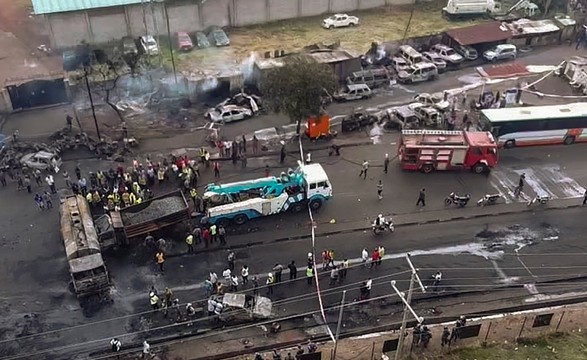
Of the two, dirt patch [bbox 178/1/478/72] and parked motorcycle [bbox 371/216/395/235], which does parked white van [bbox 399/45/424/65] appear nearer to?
dirt patch [bbox 178/1/478/72]

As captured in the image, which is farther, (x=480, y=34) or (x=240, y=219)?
(x=480, y=34)

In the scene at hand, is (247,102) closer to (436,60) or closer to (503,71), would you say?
(436,60)

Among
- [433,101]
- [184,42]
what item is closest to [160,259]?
[433,101]

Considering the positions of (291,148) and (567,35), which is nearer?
(291,148)

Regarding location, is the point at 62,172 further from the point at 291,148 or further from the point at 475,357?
the point at 475,357

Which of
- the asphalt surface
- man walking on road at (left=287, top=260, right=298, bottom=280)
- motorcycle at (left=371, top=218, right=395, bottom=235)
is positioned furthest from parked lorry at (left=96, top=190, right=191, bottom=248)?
motorcycle at (left=371, top=218, right=395, bottom=235)

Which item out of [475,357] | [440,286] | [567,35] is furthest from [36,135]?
[567,35]
